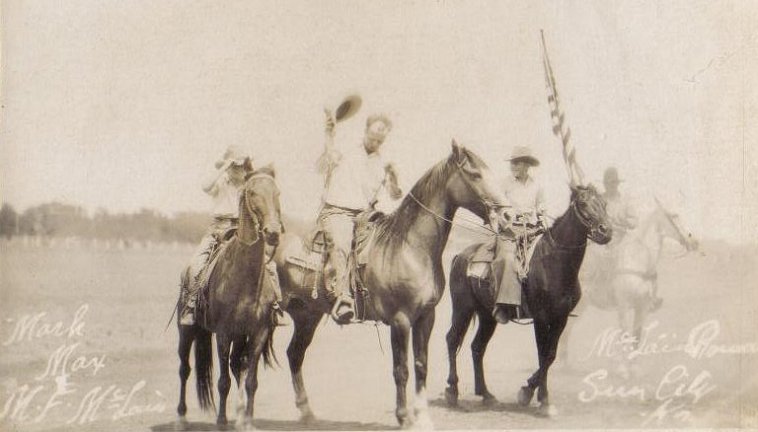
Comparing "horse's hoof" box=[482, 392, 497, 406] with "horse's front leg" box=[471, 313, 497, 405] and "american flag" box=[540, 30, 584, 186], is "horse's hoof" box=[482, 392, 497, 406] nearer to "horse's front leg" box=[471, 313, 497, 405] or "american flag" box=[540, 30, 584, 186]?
"horse's front leg" box=[471, 313, 497, 405]

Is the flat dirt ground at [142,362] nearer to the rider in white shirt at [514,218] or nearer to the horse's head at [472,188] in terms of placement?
the rider in white shirt at [514,218]

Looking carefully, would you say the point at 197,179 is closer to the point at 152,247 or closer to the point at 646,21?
the point at 152,247

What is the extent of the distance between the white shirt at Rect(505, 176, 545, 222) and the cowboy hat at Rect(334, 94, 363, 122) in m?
1.39

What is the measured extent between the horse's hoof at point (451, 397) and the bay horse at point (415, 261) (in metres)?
0.40

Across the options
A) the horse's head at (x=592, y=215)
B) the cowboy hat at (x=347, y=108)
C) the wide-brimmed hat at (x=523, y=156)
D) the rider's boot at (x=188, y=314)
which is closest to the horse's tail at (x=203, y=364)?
the rider's boot at (x=188, y=314)

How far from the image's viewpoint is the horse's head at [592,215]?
26.5 feet

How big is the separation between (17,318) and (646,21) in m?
5.77

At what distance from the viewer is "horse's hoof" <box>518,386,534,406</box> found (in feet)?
27.8

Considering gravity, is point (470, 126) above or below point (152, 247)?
above

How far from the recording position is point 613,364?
882 cm

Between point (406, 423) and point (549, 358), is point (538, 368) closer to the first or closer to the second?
point (549, 358)

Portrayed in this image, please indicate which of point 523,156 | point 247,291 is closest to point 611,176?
point 523,156

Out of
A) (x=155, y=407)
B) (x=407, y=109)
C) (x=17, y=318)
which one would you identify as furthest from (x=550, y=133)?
(x=17, y=318)

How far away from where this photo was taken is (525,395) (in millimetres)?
8500
